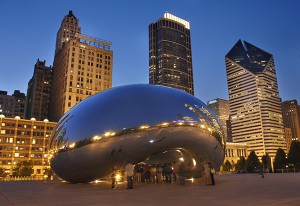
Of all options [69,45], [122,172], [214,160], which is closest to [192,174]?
[214,160]

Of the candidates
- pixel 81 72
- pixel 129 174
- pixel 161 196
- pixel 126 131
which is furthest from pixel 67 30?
pixel 161 196

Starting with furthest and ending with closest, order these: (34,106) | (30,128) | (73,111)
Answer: (34,106) < (30,128) < (73,111)

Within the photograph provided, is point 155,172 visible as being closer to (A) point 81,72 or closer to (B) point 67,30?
(A) point 81,72

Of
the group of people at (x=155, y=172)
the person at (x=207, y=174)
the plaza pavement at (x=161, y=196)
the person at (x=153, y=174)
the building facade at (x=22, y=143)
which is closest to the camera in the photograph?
the plaza pavement at (x=161, y=196)

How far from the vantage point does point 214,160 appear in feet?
57.3

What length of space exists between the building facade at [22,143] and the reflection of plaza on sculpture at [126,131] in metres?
103

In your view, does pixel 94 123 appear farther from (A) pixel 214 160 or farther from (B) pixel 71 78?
(B) pixel 71 78

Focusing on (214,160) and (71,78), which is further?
(71,78)

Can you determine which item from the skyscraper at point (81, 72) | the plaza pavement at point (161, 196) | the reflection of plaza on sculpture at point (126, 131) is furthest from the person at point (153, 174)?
the skyscraper at point (81, 72)

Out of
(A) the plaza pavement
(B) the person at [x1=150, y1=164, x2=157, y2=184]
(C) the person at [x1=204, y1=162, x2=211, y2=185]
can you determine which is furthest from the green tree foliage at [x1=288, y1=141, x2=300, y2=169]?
(A) the plaza pavement

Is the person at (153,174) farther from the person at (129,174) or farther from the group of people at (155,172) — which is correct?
the person at (129,174)

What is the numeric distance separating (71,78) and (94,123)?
119 meters

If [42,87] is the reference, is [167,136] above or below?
below

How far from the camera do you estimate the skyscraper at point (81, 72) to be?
126125 millimetres
